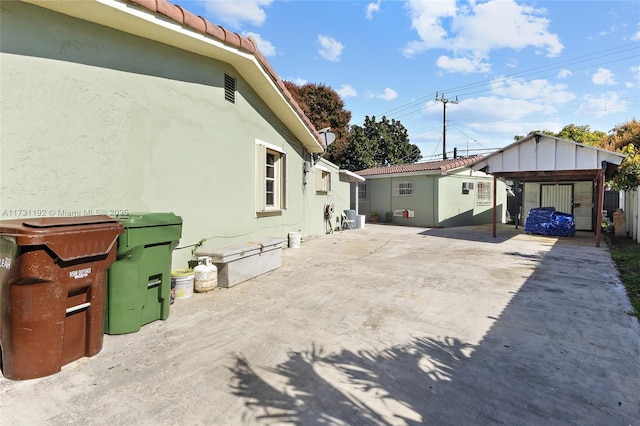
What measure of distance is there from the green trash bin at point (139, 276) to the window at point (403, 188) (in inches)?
608

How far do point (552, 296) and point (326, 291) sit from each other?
347 centimetres

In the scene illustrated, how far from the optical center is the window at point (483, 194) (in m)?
18.8

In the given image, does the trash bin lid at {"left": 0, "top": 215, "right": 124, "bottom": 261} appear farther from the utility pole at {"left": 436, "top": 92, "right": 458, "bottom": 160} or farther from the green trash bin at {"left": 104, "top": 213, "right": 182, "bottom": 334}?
the utility pole at {"left": 436, "top": 92, "right": 458, "bottom": 160}

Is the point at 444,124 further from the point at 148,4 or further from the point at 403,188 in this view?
the point at 148,4

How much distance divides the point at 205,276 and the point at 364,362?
9.82 ft

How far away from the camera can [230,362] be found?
2916mm

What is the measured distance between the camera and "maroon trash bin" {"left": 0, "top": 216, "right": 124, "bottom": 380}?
247 cm

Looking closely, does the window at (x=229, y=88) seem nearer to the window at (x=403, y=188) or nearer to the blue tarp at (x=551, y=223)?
the blue tarp at (x=551, y=223)

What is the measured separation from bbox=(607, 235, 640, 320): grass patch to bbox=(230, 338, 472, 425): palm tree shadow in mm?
3241

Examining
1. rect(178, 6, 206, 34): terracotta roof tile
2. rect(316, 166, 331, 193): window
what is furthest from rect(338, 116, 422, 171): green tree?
rect(178, 6, 206, 34): terracotta roof tile

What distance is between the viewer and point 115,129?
14.3ft

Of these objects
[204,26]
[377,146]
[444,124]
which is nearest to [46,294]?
[204,26]

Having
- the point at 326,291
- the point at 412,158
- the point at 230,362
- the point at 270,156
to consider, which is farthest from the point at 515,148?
the point at 412,158

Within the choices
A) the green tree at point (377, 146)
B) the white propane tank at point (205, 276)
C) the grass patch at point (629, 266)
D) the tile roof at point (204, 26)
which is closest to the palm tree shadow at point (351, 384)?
the white propane tank at point (205, 276)
